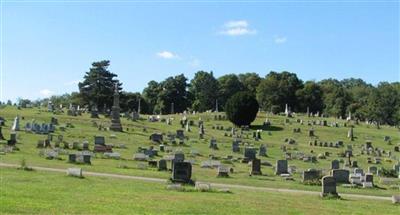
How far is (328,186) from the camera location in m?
22.2

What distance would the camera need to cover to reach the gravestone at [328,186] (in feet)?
72.5

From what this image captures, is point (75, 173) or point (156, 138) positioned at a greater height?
point (156, 138)

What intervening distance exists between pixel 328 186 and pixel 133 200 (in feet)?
28.3

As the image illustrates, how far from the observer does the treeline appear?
11556 cm

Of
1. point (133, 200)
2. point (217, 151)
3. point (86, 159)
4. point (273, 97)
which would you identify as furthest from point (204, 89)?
point (133, 200)

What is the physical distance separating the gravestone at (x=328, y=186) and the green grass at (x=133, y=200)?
2.14ft

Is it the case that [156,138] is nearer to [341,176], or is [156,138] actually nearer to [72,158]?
[72,158]

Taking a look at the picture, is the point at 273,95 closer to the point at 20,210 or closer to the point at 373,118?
the point at 373,118

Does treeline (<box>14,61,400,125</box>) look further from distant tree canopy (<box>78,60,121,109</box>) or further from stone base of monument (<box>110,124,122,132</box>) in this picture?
stone base of monument (<box>110,124,122,132</box>)

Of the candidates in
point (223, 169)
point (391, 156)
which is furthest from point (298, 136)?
point (223, 169)

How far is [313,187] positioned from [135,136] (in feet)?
85.2

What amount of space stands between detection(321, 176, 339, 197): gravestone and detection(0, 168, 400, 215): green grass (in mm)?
653

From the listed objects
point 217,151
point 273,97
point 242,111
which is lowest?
point 217,151

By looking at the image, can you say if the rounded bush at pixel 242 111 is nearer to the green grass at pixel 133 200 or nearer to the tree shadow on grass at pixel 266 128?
the tree shadow on grass at pixel 266 128
